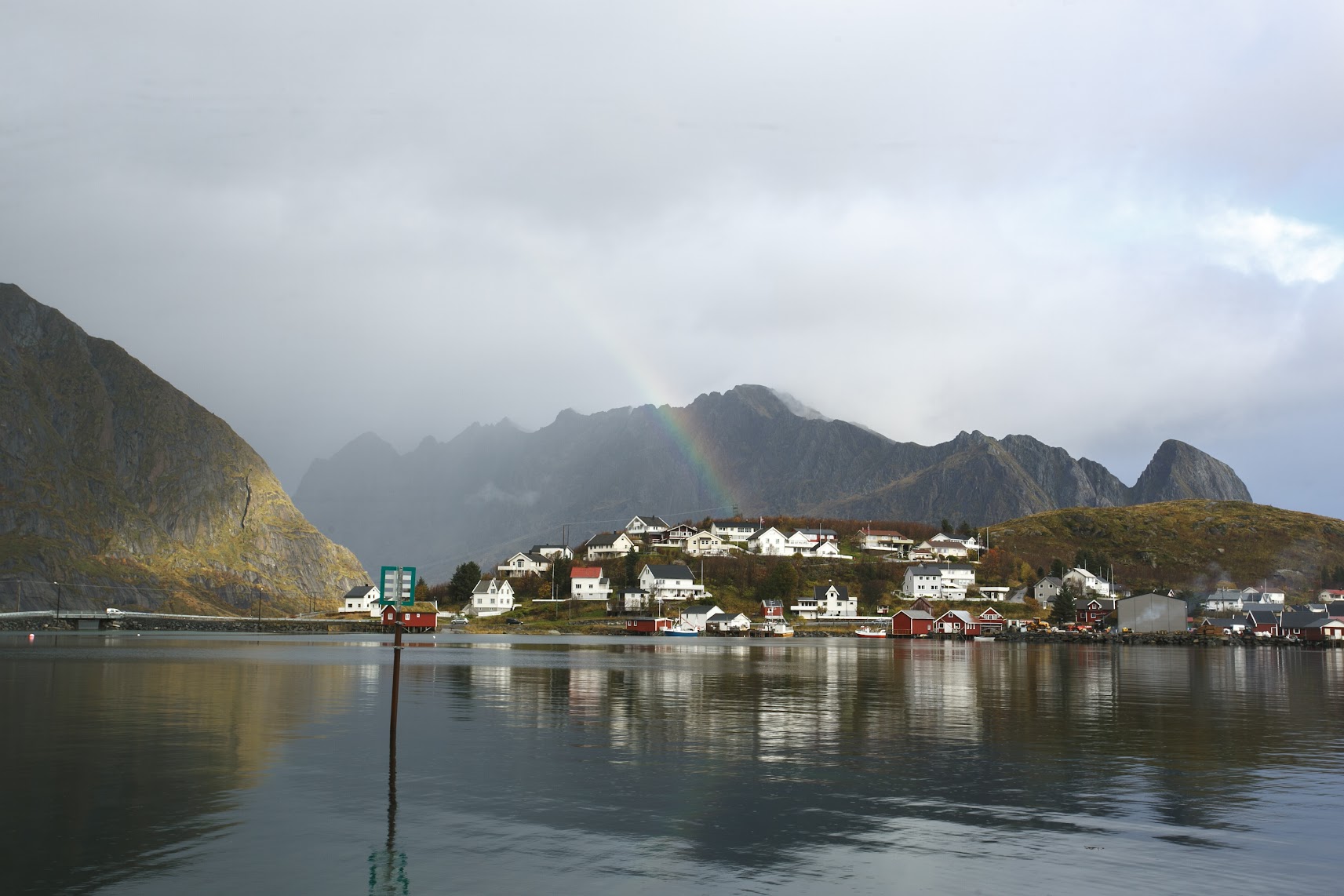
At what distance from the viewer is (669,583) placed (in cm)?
17988

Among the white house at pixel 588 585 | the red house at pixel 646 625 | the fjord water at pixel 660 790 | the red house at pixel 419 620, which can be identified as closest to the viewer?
the fjord water at pixel 660 790

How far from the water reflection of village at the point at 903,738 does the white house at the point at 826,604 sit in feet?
343

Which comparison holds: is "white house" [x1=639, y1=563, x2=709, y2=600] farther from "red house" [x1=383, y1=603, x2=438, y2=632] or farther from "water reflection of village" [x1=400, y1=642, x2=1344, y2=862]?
"water reflection of village" [x1=400, y1=642, x2=1344, y2=862]

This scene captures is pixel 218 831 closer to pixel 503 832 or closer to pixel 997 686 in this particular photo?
pixel 503 832

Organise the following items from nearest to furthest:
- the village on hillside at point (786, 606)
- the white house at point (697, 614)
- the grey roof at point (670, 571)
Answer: the white house at point (697, 614) < the village on hillside at point (786, 606) < the grey roof at point (670, 571)

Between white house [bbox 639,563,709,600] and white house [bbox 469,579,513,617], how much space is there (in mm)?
26933

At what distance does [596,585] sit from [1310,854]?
560 feet

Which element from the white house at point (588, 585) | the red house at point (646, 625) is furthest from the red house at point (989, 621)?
→ the white house at point (588, 585)

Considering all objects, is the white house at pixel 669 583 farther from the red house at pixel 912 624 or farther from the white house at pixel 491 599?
the red house at pixel 912 624

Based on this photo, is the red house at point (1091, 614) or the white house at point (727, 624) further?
the red house at point (1091, 614)

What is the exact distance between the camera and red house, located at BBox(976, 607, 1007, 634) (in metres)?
175

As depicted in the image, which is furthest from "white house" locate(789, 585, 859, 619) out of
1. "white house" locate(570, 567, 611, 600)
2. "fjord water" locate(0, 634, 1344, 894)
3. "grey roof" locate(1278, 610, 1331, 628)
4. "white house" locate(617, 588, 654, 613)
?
"fjord water" locate(0, 634, 1344, 894)

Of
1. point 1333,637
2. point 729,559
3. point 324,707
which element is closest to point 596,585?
point 729,559

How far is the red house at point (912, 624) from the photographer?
17462cm
